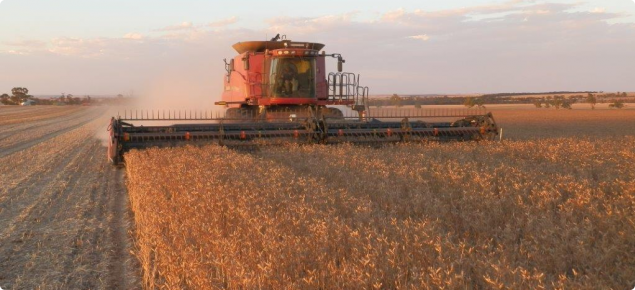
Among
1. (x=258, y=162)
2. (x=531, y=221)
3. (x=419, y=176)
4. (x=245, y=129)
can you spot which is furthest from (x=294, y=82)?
(x=531, y=221)

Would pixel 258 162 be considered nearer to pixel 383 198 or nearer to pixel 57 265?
pixel 383 198

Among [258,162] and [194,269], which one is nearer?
[194,269]

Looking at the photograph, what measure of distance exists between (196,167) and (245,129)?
4254mm

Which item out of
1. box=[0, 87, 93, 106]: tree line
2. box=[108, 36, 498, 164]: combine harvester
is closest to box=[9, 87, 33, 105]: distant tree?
box=[0, 87, 93, 106]: tree line

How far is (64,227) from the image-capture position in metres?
5.84

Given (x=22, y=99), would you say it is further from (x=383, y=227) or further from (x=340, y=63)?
(x=383, y=227)

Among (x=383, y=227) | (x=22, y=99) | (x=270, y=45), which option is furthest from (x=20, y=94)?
(x=383, y=227)

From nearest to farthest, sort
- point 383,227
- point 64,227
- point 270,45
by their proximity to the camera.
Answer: point 383,227
point 64,227
point 270,45

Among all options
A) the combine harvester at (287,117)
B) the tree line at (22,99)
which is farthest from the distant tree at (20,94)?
the combine harvester at (287,117)

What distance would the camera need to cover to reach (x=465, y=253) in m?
3.19

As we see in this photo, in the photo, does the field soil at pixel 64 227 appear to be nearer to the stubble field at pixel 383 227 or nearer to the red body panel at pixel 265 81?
the stubble field at pixel 383 227

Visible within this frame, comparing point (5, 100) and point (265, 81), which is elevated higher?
point (265, 81)

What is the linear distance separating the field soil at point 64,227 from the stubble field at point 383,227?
0.31m

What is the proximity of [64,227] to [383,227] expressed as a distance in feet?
12.6
